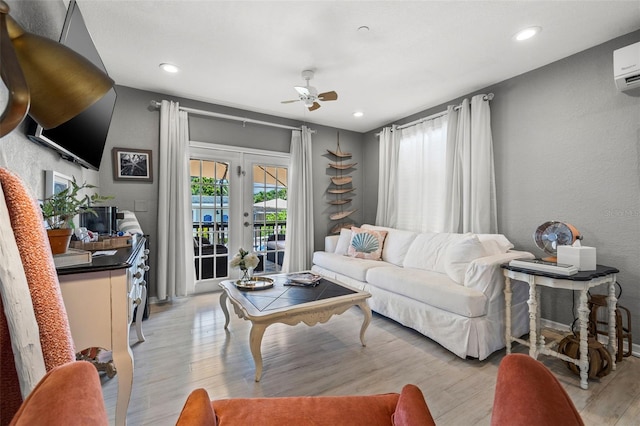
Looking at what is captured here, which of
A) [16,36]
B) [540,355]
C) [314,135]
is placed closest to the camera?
[16,36]

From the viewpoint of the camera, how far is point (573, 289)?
200 centimetres

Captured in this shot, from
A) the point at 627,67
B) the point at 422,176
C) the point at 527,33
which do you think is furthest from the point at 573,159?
the point at 422,176

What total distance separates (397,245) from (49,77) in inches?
135

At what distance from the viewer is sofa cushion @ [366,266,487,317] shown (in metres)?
2.16

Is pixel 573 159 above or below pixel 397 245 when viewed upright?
above

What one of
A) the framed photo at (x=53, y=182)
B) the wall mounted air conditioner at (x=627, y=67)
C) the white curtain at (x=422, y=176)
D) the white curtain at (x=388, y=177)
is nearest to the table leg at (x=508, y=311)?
the white curtain at (x=422, y=176)

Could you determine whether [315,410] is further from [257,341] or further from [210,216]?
[210,216]

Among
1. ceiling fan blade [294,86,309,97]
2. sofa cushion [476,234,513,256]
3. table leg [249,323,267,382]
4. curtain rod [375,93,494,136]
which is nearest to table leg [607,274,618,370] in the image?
sofa cushion [476,234,513,256]

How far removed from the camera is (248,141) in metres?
4.10

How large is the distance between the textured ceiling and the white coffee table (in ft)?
6.75

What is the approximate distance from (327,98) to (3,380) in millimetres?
2844

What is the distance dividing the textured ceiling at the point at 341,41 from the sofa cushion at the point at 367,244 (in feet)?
5.80

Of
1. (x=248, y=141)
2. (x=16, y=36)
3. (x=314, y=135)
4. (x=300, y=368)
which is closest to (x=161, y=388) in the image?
(x=300, y=368)

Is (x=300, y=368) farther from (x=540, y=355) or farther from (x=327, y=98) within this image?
(x=327, y=98)
